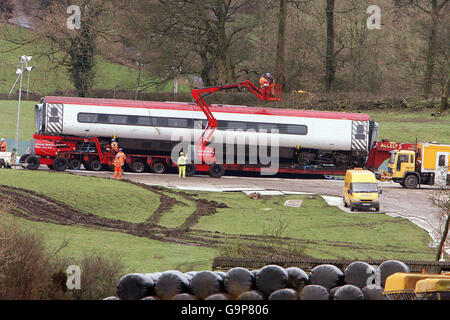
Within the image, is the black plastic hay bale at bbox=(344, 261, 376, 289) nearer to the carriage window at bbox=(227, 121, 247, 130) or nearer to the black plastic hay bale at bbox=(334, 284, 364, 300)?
the black plastic hay bale at bbox=(334, 284, 364, 300)

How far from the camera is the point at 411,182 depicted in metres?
36.8

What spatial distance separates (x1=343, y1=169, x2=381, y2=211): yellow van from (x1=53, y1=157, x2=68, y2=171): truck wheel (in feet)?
53.1

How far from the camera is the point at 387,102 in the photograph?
57.1m

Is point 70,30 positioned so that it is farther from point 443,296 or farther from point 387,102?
point 443,296

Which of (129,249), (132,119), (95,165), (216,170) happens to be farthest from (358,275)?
(95,165)

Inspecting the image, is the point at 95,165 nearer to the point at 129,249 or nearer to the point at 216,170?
the point at 216,170

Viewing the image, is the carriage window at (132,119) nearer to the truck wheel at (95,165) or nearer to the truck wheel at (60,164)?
the truck wheel at (95,165)

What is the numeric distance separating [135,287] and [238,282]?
5.57 ft

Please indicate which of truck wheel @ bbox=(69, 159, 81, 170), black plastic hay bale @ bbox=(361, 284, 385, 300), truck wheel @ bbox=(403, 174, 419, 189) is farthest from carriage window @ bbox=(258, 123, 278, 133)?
black plastic hay bale @ bbox=(361, 284, 385, 300)

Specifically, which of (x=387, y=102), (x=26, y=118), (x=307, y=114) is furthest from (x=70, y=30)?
(x=387, y=102)

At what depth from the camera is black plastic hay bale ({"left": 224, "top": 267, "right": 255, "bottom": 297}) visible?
10656mm

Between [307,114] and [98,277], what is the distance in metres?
29.1
